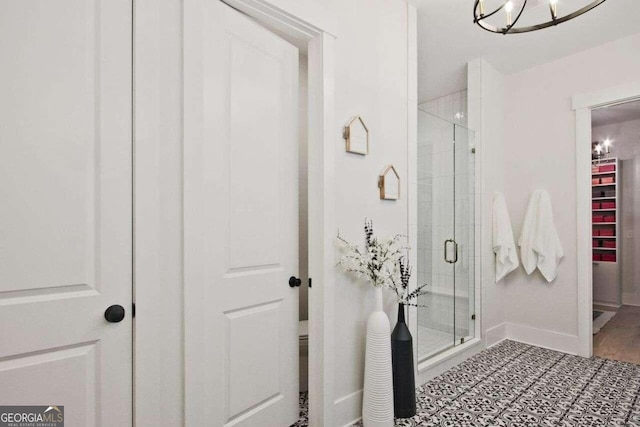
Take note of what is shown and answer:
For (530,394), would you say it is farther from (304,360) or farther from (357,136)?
(357,136)

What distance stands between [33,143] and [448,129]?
3022 mm

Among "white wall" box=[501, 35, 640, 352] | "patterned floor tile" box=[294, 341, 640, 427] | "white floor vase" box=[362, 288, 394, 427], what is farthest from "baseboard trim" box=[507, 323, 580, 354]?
"white floor vase" box=[362, 288, 394, 427]

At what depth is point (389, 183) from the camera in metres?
2.21

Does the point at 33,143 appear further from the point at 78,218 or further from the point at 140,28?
the point at 140,28

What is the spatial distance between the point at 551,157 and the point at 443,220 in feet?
4.15

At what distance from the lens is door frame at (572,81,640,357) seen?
3.03 m

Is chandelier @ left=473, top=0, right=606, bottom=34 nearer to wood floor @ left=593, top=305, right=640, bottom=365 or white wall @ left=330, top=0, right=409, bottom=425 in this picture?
white wall @ left=330, top=0, right=409, bottom=425

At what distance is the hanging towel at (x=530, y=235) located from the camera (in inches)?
130

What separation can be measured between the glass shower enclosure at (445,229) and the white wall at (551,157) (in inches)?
24.9

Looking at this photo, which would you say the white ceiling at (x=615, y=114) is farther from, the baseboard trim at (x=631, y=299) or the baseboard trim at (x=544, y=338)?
the baseboard trim at (x=544, y=338)

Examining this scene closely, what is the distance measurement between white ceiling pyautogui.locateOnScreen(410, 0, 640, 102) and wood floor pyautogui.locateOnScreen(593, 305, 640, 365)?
2.77 m

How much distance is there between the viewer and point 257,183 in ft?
5.65

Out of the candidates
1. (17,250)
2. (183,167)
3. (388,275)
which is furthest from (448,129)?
(17,250)

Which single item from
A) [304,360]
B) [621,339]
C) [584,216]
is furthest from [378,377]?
[621,339]
